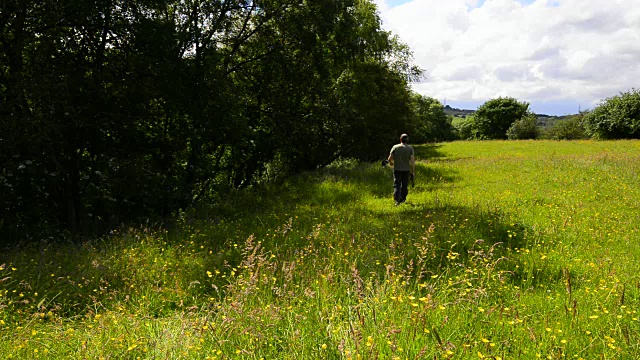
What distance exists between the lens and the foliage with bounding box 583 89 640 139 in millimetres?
39000

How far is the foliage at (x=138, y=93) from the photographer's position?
9914mm

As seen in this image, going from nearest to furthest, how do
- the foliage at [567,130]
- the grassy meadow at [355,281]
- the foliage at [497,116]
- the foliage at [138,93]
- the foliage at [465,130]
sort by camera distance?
the grassy meadow at [355,281] → the foliage at [138,93] → the foliage at [567,130] → the foliage at [497,116] → the foliage at [465,130]

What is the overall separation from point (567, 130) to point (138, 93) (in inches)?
2998

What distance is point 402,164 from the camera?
442 inches

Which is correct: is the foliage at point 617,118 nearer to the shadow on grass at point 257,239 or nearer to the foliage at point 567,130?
the foliage at point 567,130

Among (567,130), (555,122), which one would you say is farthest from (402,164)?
(555,122)

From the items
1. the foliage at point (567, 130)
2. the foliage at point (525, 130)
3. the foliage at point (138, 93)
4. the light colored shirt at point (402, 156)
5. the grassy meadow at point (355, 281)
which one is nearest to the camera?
the grassy meadow at point (355, 281)

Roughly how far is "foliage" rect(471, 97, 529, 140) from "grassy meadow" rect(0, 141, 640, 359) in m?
79.9

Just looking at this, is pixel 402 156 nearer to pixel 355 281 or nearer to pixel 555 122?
pixel 355 281

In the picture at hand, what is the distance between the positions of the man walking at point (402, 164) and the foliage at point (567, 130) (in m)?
64.7

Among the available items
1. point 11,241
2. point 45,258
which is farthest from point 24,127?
point 45,258

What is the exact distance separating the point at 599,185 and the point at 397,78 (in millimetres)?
17457

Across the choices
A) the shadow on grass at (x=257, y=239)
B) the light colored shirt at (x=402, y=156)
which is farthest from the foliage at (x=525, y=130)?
the light colored shirt at (x=402, y=156)

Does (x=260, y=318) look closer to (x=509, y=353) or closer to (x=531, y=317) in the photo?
(x=509, y=353)
